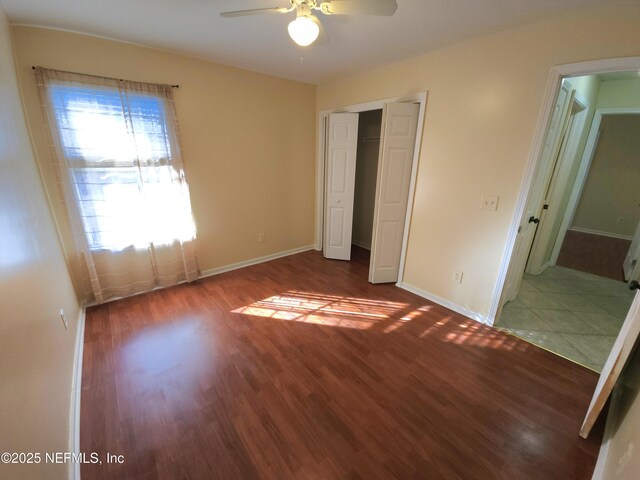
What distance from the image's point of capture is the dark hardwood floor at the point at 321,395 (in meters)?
1.30

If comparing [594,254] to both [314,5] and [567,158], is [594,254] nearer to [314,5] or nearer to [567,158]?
[567,158]

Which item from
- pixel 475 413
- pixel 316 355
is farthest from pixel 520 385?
pixel 316 355

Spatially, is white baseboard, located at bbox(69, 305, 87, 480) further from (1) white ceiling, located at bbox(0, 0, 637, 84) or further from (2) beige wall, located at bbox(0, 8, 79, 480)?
(1) white ceiling, located at bbox(0, 0, 637, 84)

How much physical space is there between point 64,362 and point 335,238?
310 cm

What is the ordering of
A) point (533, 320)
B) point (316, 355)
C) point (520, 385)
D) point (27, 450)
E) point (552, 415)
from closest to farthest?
point (27, 450)
point (552, 415)
point (520, 385)
point (316, 355)
point (533, 320)

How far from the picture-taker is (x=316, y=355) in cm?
199

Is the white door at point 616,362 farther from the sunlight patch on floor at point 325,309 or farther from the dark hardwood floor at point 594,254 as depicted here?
the dark hardwood floor at point 594,254

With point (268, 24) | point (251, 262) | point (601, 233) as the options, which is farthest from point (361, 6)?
point (601, 233)

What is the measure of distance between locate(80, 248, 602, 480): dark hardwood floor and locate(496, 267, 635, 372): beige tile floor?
0.22 metres

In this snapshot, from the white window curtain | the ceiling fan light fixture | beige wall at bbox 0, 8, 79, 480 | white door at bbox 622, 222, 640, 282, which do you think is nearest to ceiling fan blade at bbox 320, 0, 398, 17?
the ceiling fan light fixture

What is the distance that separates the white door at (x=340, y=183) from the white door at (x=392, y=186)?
30.0 inches

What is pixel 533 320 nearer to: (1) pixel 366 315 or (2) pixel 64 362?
(1) pixel 366 315

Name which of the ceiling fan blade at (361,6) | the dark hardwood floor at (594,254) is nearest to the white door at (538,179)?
the ceiling fan blade at (361,6)

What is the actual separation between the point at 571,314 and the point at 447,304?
1.23 meters
